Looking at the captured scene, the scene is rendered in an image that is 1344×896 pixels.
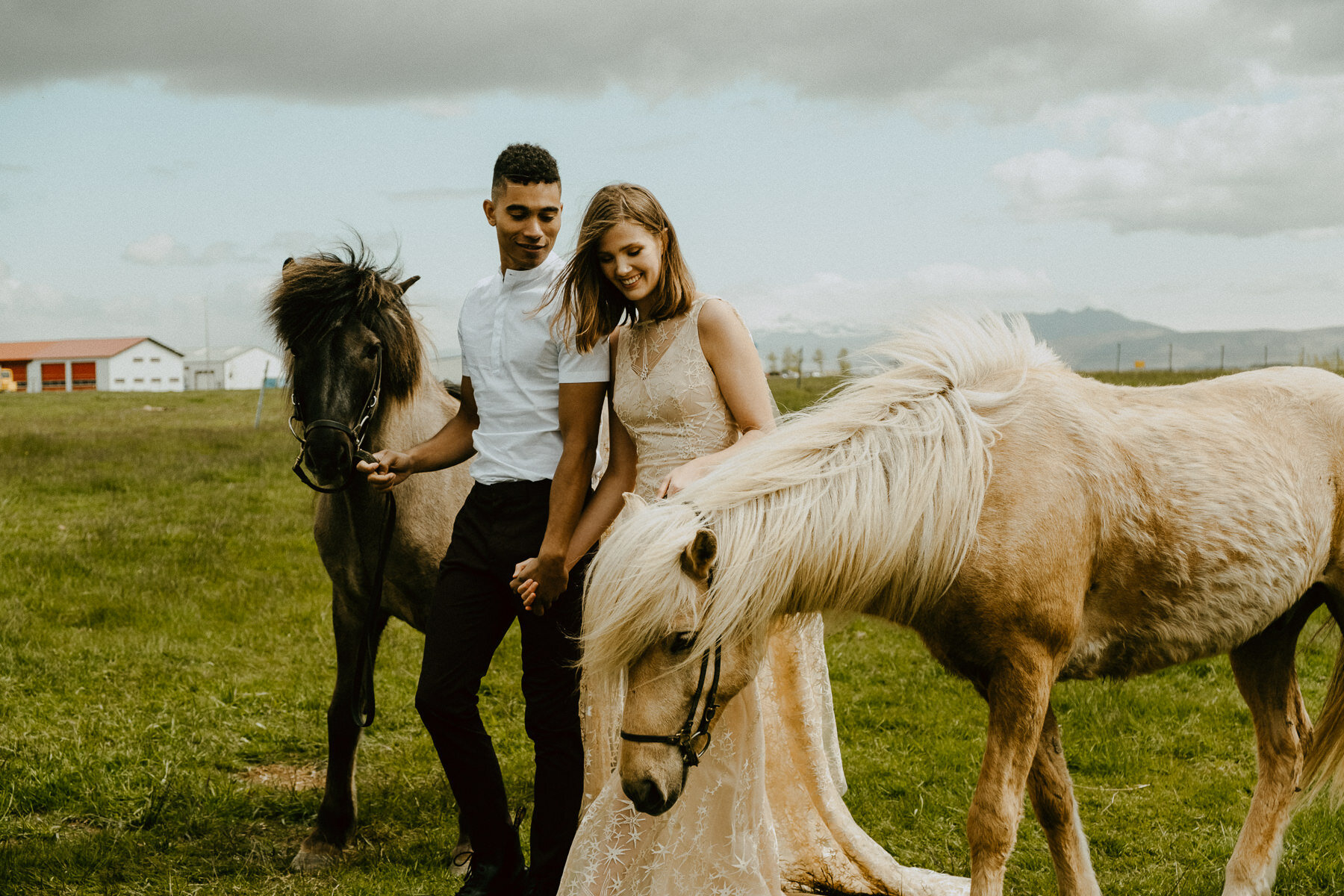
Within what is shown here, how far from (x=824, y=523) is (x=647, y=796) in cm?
84

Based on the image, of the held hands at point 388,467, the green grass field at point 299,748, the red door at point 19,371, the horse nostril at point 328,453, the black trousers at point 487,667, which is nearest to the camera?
the black trousers at point 487,667

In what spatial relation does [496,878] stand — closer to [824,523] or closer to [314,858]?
[314,858]

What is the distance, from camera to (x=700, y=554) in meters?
2.43

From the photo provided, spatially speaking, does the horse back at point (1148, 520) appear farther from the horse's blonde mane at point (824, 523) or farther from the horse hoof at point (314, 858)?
the horse hoof at point (314, 858)

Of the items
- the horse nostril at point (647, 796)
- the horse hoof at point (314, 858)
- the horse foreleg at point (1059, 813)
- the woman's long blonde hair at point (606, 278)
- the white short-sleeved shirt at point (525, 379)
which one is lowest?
the horse hoof at point (314, 858)

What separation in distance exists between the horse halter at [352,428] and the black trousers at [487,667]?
0.68 m

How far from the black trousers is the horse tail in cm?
283

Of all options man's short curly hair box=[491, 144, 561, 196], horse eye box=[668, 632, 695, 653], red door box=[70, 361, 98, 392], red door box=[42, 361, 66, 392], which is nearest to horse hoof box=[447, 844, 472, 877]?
horse eye box=[668, 632, 695, 653]

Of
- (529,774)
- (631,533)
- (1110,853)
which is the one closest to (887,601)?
(631,533)

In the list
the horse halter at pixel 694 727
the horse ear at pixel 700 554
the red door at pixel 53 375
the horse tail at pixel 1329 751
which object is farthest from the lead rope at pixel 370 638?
the red door at pixel 53 375

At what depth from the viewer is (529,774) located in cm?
500

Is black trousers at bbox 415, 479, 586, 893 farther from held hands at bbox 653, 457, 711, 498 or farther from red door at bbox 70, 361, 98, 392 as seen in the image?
red door at bbox 70, 361, 98, 392

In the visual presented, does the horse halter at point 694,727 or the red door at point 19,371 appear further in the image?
the red door at point 19,371

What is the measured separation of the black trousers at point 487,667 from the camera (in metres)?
3.07
